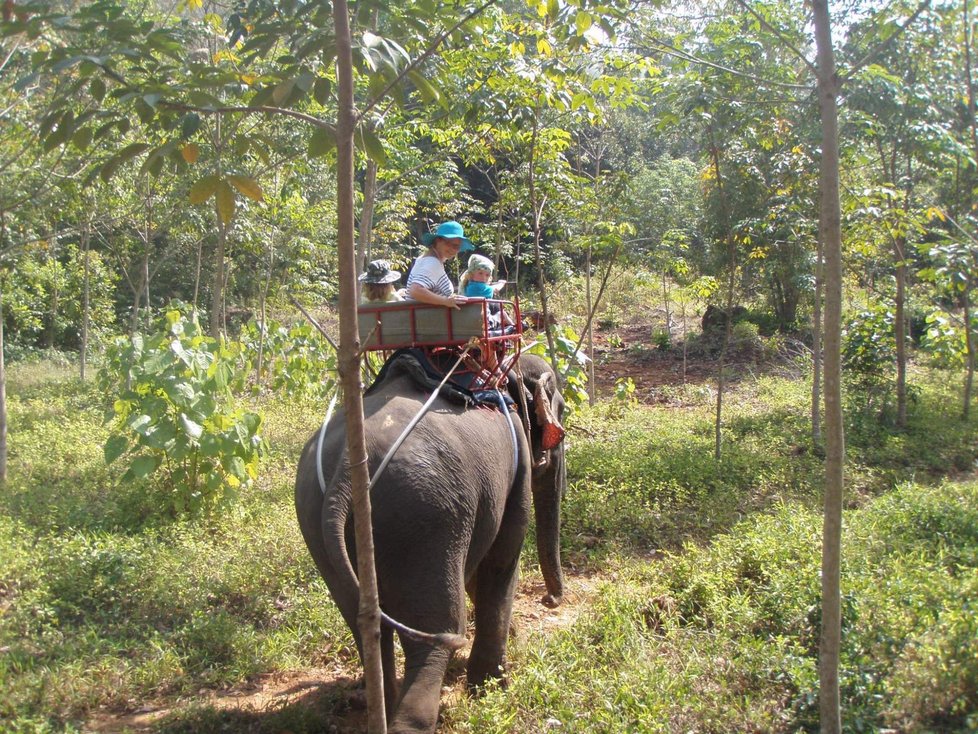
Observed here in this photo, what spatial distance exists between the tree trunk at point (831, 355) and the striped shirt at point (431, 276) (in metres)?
2.26

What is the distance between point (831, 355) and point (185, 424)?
15.9 feet

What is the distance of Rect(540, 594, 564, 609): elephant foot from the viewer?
5691mm


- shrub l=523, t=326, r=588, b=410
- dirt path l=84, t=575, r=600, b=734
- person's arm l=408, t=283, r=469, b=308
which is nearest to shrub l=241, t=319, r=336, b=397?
shrub l=523, t=326, r=588, b=410

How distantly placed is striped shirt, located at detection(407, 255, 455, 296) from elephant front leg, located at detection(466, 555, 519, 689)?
1616mm

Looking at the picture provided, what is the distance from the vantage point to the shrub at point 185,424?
631cm

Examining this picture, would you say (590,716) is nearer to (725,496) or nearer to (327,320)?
(725,496)

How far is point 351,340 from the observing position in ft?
7.11

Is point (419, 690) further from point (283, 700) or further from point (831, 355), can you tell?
point (831, 355)

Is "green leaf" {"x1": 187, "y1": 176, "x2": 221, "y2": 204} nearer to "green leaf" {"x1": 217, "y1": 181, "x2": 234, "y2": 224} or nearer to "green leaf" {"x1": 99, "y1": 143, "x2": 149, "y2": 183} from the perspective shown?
"green leaf" {"x1": 217, "y1": 181, "x2": 234, "y2": 224}

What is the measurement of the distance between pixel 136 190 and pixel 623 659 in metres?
11.8

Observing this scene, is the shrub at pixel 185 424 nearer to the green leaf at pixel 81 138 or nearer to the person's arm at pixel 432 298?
the person's arm at pixel 432 298

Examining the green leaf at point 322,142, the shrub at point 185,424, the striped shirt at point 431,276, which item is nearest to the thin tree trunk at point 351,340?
the green leaf at point 322,142

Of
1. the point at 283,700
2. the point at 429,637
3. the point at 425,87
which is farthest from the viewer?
the point at 283,700

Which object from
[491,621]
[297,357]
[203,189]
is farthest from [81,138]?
[297,357]
